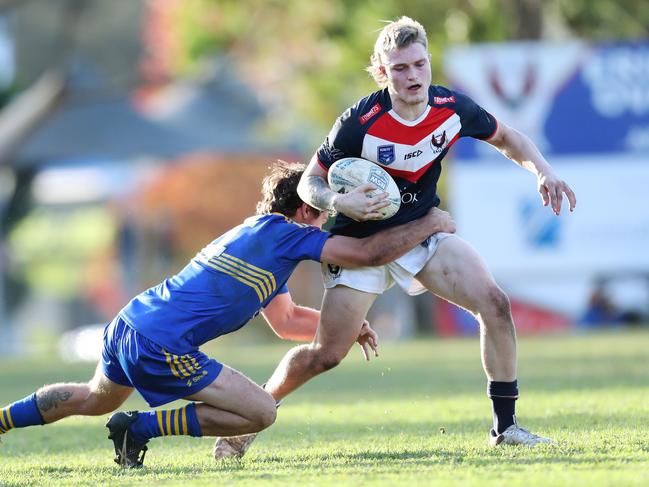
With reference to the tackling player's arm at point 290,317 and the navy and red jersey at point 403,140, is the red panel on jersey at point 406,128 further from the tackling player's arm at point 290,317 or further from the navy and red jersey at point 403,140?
the tackling player's arm at point 290,317

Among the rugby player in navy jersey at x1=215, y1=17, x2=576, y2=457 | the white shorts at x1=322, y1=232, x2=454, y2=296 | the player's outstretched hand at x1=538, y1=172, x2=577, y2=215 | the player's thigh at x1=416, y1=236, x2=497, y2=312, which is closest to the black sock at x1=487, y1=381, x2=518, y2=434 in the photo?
the rugby player in navy jersey at x1=215, y1=17, x2=576, y2=457

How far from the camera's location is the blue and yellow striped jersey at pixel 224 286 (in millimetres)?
7055

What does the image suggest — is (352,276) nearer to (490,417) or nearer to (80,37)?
(490,417)

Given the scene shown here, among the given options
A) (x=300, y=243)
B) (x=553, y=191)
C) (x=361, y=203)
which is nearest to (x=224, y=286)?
(x=300, y=243)

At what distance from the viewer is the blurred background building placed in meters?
23.4

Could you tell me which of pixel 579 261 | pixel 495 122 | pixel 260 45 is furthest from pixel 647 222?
pixel 495 122

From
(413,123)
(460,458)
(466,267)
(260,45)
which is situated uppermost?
(260,45)

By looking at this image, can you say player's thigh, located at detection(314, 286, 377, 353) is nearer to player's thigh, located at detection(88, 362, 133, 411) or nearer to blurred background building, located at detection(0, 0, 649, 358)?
player's thigh, located at detection(88, 362, 133, 411)

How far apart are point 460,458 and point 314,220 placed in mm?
1505


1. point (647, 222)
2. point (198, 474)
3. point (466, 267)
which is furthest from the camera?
point (647, 222)

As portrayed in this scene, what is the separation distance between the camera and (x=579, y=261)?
23250 millimetres

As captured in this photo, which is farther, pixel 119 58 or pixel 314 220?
pixel 119 58

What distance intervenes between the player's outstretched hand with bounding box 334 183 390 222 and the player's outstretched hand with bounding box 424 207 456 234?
1.43ft

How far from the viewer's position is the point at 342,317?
7.65 meters
